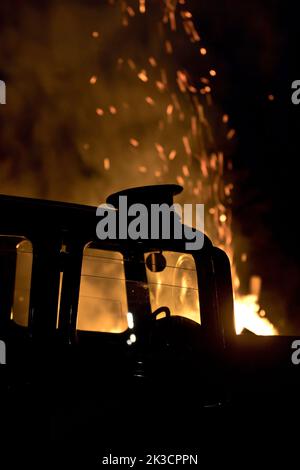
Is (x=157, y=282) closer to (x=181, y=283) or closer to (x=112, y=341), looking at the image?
(x=181, y=283)

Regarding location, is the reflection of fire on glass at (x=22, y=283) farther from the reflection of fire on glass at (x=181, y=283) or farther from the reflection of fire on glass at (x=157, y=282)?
the reflection of fire on glass at (x=181, y=283)

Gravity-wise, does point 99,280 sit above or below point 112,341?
above

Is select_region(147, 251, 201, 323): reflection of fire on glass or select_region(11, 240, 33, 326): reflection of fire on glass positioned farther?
select_region(147, 251, 201, 323): reflection of fire on glass

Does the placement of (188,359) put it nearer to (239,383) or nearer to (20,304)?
(239,383)

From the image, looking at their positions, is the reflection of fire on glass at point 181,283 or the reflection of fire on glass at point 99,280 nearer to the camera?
the reflection of fire on glass at point 99,280

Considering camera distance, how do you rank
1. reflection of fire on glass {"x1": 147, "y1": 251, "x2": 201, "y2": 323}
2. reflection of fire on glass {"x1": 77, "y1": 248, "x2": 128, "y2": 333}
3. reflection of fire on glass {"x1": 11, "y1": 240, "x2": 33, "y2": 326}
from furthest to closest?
reflection of fire on glass {"x1": 147, "y1": 251, "x2": 201, "y2": 323} < reflection of fire on glass {"x1": 77, "y1": 248, "x2": 128, "y2": 333} < reflection of fire on glass {"x1": 11, "y1": 240, "x2": 33, "y2": 326}

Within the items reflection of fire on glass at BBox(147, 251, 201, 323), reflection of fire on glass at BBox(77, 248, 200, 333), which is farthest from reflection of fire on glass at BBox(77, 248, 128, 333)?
reflection of fire on glass at BBox(147, 251, 201, 323)

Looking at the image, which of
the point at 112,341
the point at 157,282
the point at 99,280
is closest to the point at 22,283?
the point at 99,280

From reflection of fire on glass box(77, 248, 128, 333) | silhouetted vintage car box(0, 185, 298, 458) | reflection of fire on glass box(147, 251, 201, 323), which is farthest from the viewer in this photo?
reflection of fire on glass box(147, 251, 201, 323)

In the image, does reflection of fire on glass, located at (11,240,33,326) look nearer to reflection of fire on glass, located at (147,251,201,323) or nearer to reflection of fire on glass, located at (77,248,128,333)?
reflection of fire on glass, located at (77,248,128,333)

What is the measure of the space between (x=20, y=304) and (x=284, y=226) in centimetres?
3082

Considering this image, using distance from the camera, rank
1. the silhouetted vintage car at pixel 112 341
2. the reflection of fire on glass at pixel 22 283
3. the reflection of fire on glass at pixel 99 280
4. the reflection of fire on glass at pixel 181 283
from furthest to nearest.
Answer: the reflection of fire on glass at pixel 181 283, the reflection of fire on glass at pixel 99 280, the reflection of fire on glass at pixel 22 283, the silhouetted vintage car at pixel 112 341

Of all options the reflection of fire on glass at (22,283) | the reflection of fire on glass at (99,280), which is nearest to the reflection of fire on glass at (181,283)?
the reflection of fire on glass at (99,280)
